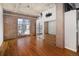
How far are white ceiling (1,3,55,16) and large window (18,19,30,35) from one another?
225 millimetres

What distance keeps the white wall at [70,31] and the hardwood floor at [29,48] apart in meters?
0.28

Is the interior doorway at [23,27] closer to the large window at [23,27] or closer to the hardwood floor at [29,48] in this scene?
the large window at [23,27]

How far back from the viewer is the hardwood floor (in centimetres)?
231

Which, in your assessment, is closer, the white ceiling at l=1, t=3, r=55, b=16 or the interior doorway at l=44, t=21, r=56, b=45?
the white ceiling at l=1, t=3, r=55, b=16

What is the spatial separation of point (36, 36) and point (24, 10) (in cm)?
81

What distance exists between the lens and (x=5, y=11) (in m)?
2.28

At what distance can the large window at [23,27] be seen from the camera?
8.00 feet

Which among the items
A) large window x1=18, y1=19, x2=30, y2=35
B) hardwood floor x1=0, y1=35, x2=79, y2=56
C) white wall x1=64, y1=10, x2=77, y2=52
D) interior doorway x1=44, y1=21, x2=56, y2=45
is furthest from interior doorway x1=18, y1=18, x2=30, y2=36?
white wall x1=64, y1=10, x2=77, y2=52

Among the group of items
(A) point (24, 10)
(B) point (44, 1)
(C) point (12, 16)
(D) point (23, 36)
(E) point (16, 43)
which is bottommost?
(E) point (16, 43)

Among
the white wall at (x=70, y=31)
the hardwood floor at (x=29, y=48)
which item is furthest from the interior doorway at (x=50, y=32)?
the white wall at (x=70, y=31)

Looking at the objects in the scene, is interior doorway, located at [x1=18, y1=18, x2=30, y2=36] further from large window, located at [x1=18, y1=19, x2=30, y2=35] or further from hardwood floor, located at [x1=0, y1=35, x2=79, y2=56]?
hardwood floor, located at [x1=0, y1=35, x2=79, y2=56]

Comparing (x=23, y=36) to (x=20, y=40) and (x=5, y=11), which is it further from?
(x=5, y=11)

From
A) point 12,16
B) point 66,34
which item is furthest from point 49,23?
point 12,16

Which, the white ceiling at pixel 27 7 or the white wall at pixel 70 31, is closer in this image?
the white ceiling at pixel 27 7
